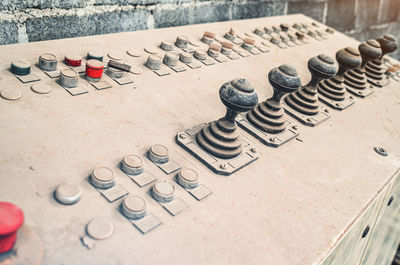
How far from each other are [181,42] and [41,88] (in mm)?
577

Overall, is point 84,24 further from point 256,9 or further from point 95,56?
point 256,9

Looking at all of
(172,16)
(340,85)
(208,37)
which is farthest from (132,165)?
(172,16)

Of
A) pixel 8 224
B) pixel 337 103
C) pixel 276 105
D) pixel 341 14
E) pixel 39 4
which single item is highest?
pixel 39 4

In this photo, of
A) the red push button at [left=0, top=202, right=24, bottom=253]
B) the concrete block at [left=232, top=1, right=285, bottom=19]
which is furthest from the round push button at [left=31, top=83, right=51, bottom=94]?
the concrete block at [left=232, top=1, right=285, bottom=19]

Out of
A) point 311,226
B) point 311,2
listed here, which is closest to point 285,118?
point 311,226

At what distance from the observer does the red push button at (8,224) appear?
1.60ft

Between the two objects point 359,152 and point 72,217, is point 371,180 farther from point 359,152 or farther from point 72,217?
point 72,217

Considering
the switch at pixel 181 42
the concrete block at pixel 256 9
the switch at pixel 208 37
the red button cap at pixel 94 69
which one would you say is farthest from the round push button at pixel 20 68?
the concrete block at pixel 256 9

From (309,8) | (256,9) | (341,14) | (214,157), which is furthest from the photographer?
(341,14)

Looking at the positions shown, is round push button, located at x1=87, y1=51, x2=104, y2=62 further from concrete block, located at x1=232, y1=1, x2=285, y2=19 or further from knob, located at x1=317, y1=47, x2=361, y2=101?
concrete block, located at x1=232, y1=1, x2=285, y2=19

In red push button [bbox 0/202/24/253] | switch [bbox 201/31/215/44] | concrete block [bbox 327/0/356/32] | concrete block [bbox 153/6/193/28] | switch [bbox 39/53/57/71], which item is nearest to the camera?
red push button [bbox 0/202/24/253]

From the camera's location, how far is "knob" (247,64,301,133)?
1015 mm

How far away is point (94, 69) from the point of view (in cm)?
95

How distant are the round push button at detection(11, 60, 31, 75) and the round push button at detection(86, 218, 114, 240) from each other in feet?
1.60
